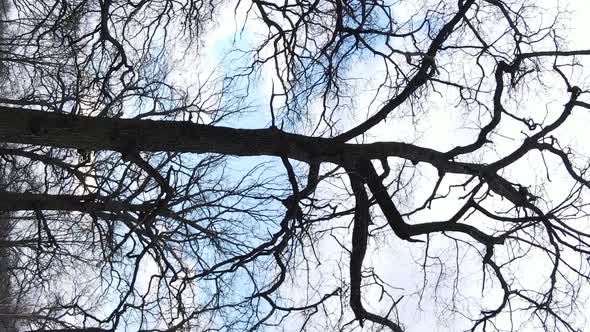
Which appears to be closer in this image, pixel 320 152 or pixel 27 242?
pixel 320 152

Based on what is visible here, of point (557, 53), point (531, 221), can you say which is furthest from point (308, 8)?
point (531, 221)

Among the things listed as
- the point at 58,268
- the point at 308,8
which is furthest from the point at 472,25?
the point at 58,268

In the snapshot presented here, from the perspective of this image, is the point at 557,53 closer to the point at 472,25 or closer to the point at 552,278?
the point at 472,25

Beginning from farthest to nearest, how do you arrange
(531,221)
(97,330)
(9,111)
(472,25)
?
(472,25), (97,330), (531,221), (9,111)

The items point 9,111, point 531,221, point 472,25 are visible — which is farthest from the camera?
point 472,25

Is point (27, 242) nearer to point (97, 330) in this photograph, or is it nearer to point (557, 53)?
point (97, 330)

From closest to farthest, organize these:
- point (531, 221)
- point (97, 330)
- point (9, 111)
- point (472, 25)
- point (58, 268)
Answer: point (9, 111), point (531, 221), point (97, 330), point (472, 25), point (58, 268)

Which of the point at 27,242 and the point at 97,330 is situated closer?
the point at 97,330

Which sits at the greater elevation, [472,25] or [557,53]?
[472,25]

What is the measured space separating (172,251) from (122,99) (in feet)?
6.95

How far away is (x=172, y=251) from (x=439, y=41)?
14.2 feet

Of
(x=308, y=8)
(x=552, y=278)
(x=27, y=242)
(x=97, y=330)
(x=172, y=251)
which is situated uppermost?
(x=308, y=8)

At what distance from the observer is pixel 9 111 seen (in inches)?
222

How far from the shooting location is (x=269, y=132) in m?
6.31
